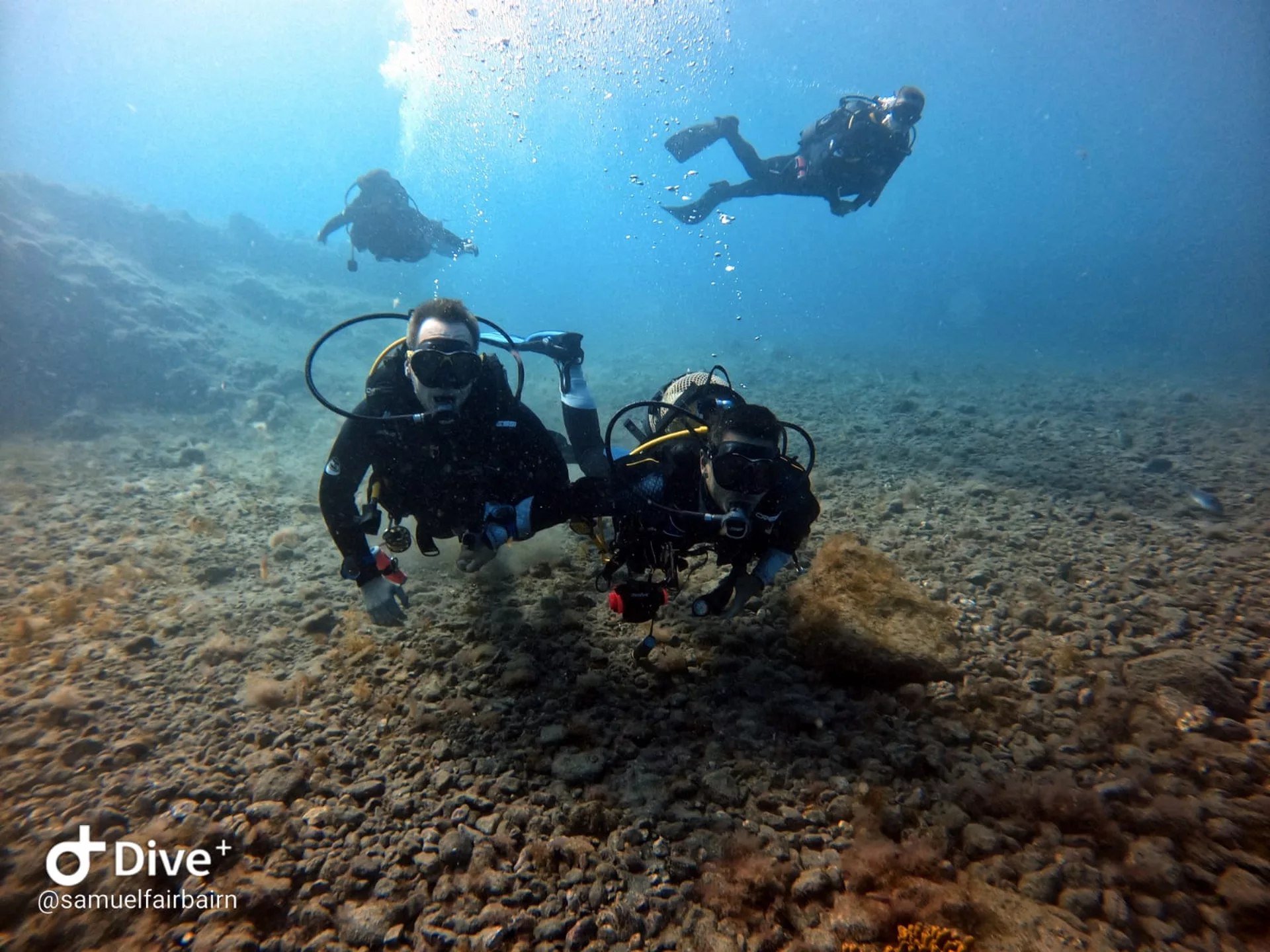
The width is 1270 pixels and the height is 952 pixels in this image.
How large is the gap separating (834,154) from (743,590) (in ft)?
35.9

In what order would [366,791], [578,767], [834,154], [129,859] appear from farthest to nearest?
1. [834,154]
2. [578,767]
3. [366,791]
4. [129,859]

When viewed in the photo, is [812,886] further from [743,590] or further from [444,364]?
[444,364]

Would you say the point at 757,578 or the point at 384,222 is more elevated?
the point at 384,222

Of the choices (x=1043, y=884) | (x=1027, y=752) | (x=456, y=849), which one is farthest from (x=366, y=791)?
(x=1027, y=752)

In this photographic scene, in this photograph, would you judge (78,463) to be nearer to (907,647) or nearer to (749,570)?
(749,570)

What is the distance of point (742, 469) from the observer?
11.6 ft

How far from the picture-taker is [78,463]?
8695mm

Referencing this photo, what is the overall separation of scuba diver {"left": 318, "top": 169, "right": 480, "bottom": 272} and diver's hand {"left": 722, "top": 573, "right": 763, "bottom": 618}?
46.4ft

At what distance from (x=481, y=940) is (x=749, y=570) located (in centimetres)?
295

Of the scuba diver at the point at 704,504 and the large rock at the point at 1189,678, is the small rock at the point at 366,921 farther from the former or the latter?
the large rock at the point at 1189,678

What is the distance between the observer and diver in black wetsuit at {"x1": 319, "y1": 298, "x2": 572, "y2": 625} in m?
4.00

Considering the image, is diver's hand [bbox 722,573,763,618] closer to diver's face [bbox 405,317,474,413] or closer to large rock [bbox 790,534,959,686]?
large rock [bbox 790,534,959,686]

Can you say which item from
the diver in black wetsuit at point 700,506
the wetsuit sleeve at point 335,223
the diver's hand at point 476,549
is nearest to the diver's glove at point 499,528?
the diver's hand at point 476,549

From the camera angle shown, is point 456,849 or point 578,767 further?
point 578,767
